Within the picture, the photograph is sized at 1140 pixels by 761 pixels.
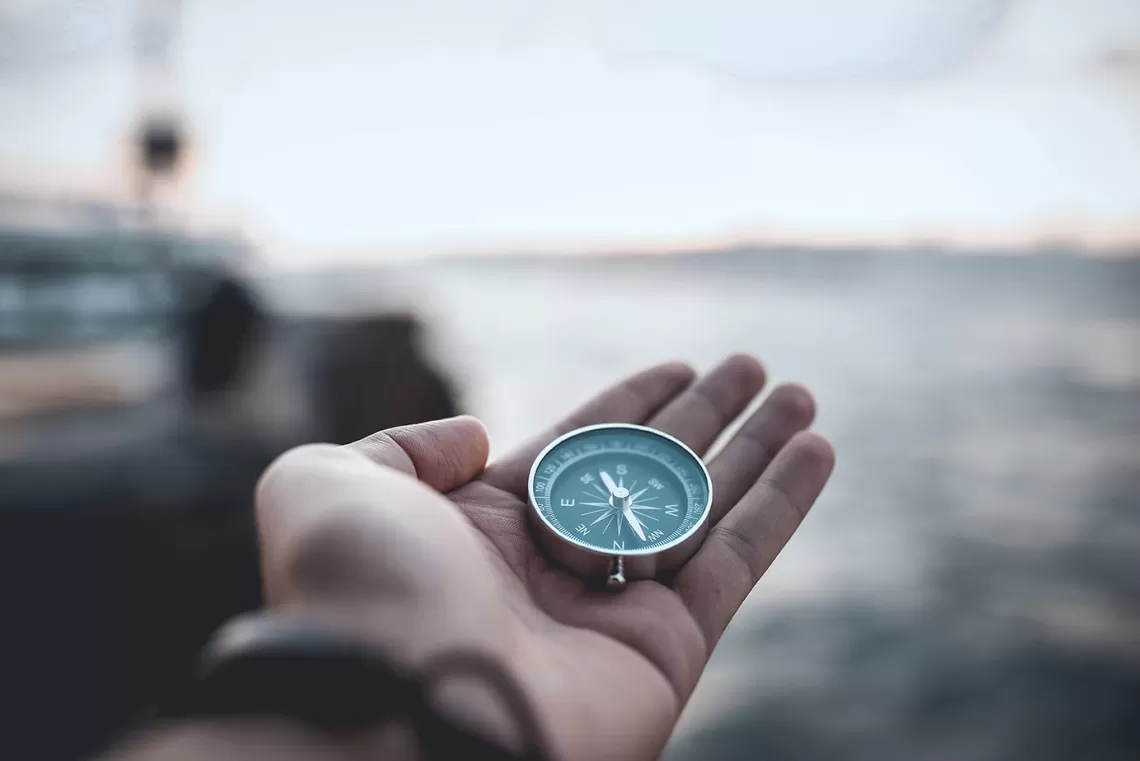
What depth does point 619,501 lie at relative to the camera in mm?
3178

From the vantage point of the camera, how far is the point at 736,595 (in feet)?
9.06

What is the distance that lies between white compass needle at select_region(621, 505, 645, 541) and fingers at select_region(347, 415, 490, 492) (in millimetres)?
590

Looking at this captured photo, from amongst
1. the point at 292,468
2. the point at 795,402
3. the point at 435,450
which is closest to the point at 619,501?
the point at 435,450

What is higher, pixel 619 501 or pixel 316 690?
pixel 316 690

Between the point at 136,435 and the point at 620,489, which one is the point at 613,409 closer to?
the point at 620,489

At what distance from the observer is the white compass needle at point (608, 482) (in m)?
3.24

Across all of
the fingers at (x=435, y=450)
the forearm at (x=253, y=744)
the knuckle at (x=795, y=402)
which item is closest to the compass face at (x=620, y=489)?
the fingers at (x=435, y=450)

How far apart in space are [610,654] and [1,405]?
11.6 m

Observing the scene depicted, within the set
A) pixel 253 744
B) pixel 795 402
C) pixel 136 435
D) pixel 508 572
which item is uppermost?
pixel 795 402

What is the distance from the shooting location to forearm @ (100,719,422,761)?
1.63m

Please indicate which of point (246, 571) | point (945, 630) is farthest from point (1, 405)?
point (945, 630)

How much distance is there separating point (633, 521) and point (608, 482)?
10.5 inches

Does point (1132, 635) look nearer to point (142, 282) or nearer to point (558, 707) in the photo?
point (558, 707)

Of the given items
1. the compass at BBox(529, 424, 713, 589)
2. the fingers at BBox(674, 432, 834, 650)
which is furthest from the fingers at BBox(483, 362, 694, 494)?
the fingers at BBox(674, 432, 834, 650)
